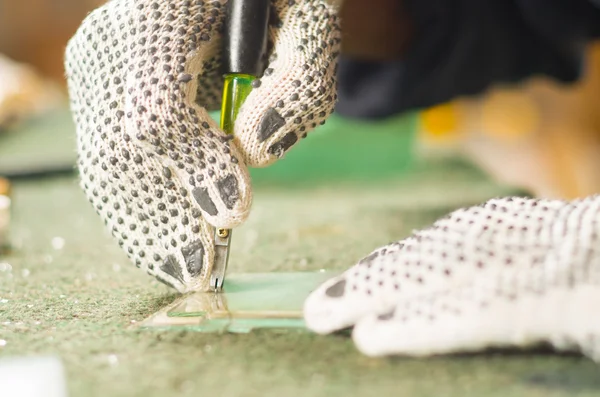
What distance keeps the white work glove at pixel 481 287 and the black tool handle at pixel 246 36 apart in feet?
0.64

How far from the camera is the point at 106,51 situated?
57 centimetres

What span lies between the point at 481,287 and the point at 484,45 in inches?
37.1

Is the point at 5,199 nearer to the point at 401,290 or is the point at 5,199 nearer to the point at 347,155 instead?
the point at 401,290

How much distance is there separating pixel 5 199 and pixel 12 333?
41 cm

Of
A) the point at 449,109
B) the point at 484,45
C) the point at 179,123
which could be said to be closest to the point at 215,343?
the point at 179,123

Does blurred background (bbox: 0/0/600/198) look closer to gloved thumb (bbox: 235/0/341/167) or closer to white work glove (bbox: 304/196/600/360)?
gloved thumb (bbox: 235/0/341/167)

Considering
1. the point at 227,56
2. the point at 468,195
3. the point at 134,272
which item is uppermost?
the point at 227,56

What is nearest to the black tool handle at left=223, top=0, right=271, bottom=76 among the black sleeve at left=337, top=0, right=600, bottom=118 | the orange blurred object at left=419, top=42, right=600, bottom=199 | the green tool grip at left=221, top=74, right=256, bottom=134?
the green tool grip at left=221, top=74, right=256, bottom=134

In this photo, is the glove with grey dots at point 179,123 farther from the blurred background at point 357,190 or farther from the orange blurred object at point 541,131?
the orange blurred object at point 541,131

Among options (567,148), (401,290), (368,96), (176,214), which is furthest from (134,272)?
(567,148)

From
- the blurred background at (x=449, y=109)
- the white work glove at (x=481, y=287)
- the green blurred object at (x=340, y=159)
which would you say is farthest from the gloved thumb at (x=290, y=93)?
the green blurred object at (x=340, y=159)

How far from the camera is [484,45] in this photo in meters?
1.26

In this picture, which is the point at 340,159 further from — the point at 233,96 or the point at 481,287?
the point at 481,287

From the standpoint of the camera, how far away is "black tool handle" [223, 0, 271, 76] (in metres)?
0.56
